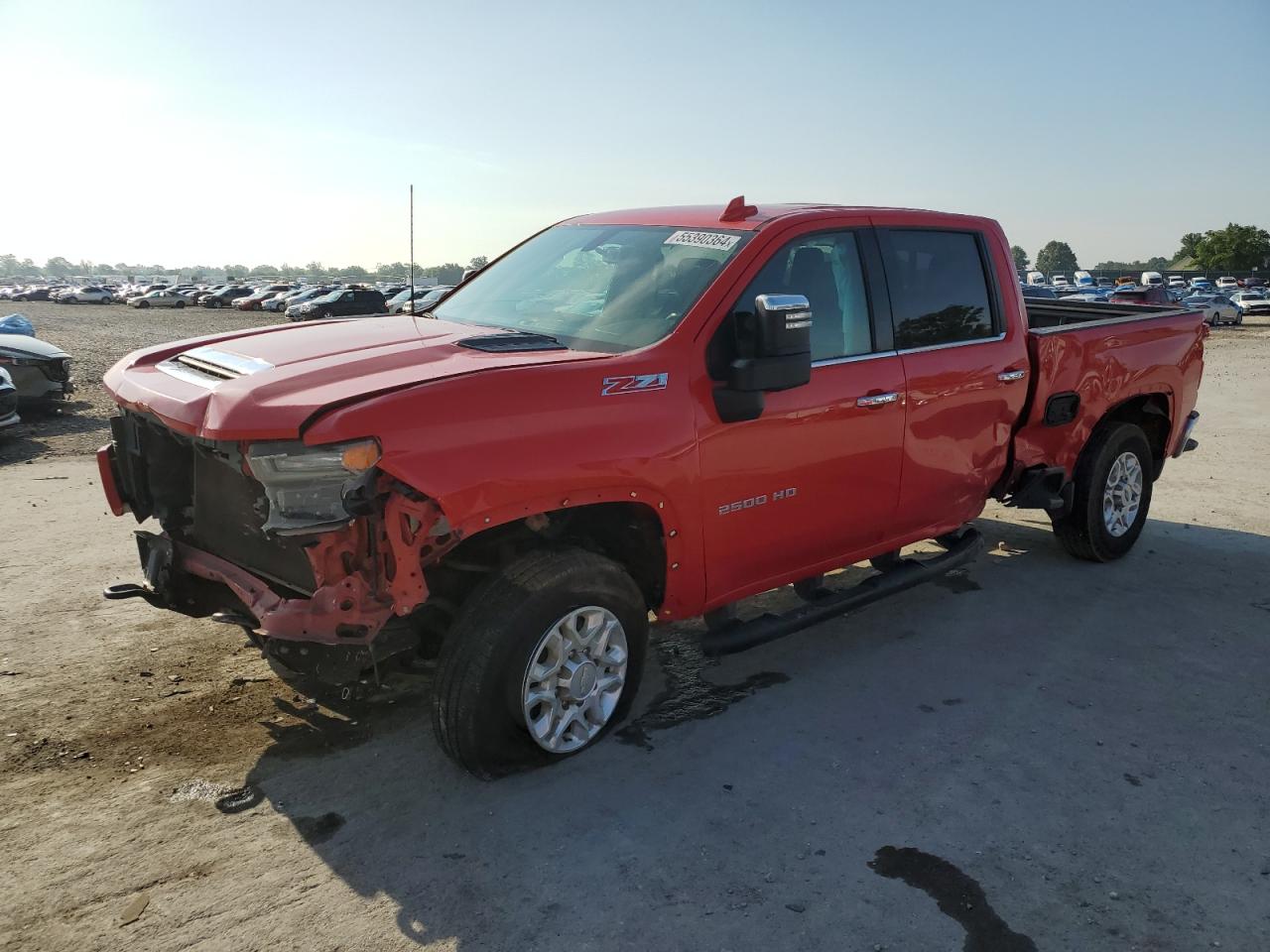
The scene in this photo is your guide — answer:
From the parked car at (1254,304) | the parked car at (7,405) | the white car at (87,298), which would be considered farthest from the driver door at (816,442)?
the white car at (87,298)

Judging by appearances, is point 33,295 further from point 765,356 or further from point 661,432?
point 765,356

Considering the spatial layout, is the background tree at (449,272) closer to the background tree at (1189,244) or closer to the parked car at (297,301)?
the parked car at (297,301)

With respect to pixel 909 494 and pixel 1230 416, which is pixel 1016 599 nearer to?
pixel 909 494

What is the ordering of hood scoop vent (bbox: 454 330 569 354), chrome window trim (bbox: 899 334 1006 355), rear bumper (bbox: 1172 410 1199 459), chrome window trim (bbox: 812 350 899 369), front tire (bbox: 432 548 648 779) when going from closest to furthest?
front tire (bbox: 432 548 648 779), hood scoop vent (bbox: 454 330 569 354), chrome window trim (bbox: 812 350 899 369), chrome window trim (bbox: 899 334 1006 355), rear bumper (bbox: 1172 410 1199 459)

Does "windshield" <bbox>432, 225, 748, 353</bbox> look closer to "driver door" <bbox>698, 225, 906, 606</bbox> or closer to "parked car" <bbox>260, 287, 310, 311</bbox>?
"driver door" <bbox>698, 225, 906, 606</bbox>

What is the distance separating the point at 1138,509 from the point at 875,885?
4.42 metres

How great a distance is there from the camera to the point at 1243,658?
4930 millimetres

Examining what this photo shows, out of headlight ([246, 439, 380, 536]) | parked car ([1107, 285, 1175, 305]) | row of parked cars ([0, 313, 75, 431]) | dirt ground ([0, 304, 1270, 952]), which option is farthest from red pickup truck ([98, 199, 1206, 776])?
parked car ([1107, 285, 1175, 305])

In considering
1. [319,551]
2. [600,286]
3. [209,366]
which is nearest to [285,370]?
[209,366]

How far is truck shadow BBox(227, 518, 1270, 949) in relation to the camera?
2.97 metres

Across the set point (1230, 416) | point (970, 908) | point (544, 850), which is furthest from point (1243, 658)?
point (1230, 416)

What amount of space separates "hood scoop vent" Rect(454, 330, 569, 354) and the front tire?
80 centimetres

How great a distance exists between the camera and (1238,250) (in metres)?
98.5

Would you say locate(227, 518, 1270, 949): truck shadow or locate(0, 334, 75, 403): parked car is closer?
locate(227, 518, 1270, 949): truck shadow
